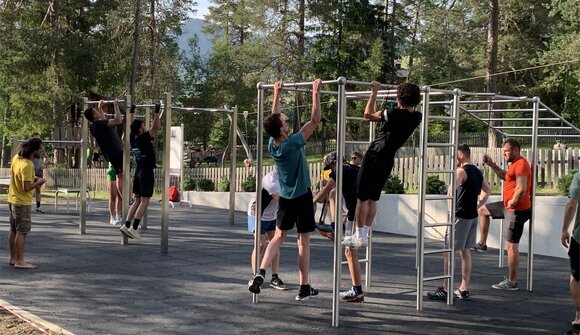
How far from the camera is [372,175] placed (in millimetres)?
6898

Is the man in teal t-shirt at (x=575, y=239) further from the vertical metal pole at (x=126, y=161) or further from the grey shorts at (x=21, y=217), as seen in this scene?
the vertical metal pole at (x=126, y=161)

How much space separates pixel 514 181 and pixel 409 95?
8.77ft

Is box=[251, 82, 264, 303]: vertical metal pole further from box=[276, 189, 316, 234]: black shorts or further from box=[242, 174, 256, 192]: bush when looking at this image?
box=[242, 174, 256, 192]: bush

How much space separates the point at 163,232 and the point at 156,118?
174 centimetres

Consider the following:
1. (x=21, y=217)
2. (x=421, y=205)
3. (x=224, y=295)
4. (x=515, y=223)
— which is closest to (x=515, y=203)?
(x=515, y=223)

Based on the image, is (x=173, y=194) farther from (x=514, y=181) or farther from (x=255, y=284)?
(x=255, y=284)

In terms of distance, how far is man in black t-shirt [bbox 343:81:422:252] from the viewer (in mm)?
6797

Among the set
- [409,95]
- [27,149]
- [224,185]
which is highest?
[409,95]

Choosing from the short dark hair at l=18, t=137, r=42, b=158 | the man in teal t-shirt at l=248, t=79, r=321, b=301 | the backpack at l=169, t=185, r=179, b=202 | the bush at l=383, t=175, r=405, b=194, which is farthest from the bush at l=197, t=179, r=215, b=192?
the man in teal t-shirt at l=248, t=79, r=321, b=301

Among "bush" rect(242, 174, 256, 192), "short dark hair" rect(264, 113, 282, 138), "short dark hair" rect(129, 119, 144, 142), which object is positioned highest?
"short dark hair" rect(129, 119, 144, 142)

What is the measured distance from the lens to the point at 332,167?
879cm

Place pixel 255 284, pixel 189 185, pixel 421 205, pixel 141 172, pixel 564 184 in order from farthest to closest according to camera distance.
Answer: pixel 189 185 → pixel 564 184 → pixel 141 172 → pixel 421 205 → pixel 255 284

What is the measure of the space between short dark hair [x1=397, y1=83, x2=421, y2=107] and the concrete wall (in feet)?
19.1

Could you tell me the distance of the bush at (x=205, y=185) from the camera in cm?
2239
